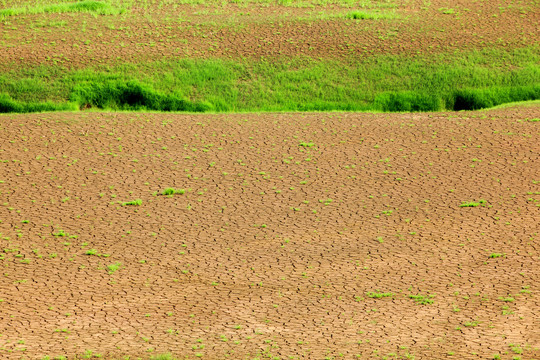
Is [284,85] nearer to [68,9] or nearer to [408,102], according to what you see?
[408,102]

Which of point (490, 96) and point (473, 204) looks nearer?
point (473, 204)

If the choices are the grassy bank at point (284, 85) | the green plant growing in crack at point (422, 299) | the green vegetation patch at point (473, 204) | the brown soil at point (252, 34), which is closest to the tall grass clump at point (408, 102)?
the grassy bank at point (284, 85)

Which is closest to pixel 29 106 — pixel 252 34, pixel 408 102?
pixel 252 34

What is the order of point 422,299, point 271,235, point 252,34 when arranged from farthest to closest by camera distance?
point 252,34, point 271,235, point 422,299

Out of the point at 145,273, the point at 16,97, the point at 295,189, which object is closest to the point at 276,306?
the point at 145,273

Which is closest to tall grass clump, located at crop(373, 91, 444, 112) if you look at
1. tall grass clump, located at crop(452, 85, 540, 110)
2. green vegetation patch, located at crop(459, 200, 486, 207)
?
tall grass clump, located at crop(452, 85, 540, 110)

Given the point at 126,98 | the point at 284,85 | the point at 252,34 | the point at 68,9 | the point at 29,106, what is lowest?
the point at 29,106

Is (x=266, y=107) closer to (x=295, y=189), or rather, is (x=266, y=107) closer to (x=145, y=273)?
(x=295, y=189)
